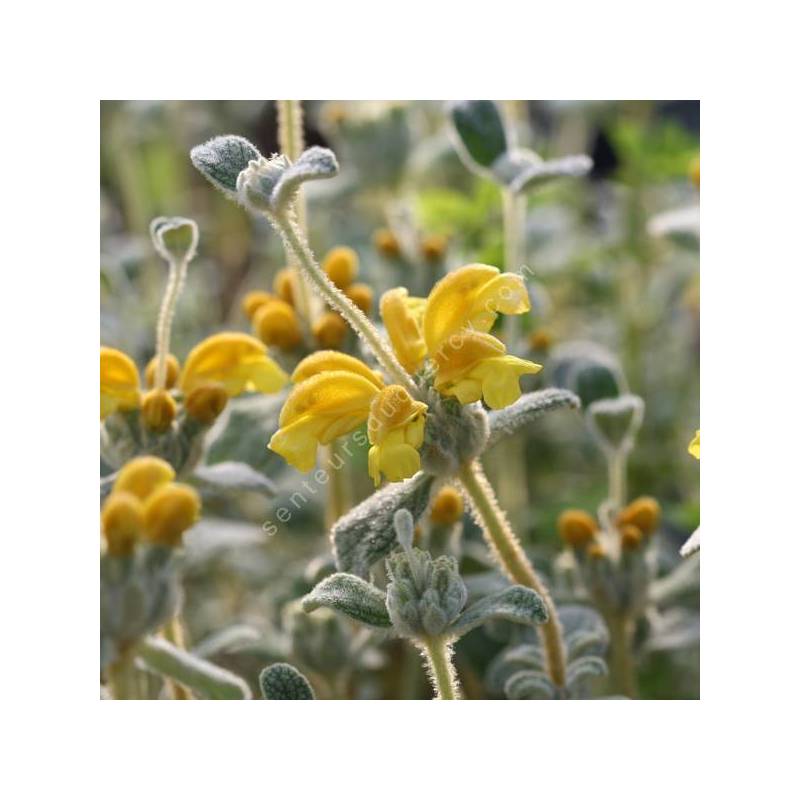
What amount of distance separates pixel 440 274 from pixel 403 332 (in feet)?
1.83

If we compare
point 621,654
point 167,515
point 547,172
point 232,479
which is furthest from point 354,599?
point 547,172

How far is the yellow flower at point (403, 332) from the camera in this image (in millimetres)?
1098

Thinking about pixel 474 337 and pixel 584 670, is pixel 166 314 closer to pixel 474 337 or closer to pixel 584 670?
pixel 474 337

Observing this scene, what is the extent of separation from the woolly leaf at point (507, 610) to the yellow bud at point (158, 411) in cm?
37

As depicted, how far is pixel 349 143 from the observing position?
1.95 meters

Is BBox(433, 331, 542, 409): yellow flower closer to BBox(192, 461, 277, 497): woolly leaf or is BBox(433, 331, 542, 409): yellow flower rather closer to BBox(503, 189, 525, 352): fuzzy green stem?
BBox(192, 461, 277, 497): woolly leaf

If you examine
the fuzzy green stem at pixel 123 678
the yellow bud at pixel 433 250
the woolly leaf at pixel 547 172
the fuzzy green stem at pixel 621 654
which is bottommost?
the fuzzy green stem at pixel 621 654

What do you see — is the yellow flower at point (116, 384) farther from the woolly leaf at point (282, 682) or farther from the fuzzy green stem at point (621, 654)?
the fuzzy green stem at point (621, 654)

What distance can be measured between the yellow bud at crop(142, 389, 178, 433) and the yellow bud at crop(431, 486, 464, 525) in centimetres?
30

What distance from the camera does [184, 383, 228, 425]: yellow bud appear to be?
3.91 ft

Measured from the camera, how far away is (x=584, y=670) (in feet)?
3.92

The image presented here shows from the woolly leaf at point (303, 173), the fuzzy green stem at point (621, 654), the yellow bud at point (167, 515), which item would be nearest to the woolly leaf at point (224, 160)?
the woolly leaf at point (303, 173)

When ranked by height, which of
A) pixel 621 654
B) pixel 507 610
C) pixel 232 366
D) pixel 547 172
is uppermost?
pixel 547 172
